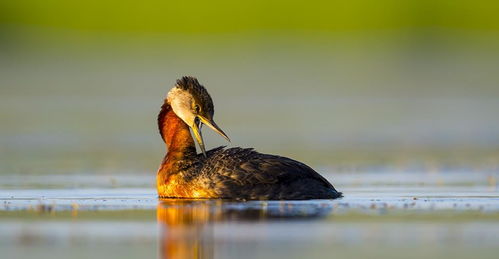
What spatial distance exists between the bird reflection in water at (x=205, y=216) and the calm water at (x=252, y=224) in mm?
10

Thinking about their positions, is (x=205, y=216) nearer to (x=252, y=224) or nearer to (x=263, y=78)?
(x=252, y=224)

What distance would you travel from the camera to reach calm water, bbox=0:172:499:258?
38.8ft

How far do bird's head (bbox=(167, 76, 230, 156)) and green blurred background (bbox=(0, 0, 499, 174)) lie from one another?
4049mm

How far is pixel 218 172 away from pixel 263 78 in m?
30.3

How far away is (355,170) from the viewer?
20422mm

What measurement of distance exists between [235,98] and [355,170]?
1795cm

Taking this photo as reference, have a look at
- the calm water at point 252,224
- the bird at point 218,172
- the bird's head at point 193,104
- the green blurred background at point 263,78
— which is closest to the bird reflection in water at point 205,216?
the calm water at point 252,224

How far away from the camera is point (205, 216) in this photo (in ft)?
46.5

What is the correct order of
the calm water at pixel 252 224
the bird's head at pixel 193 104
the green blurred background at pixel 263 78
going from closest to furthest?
the calm water at pixel 252 224, the bird's head at pixel 193 104, the green blurred background at pixel 263 78

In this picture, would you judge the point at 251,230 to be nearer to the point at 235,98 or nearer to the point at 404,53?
the point at 235,98

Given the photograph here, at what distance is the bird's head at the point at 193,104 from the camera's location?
16.8 metres

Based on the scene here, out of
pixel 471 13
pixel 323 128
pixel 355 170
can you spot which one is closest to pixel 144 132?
pixel 323 128

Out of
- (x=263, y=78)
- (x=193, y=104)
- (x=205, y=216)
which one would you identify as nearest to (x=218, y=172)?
(x=193, y=104)

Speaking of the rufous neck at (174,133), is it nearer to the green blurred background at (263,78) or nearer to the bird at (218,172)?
the bird at (218,172)
